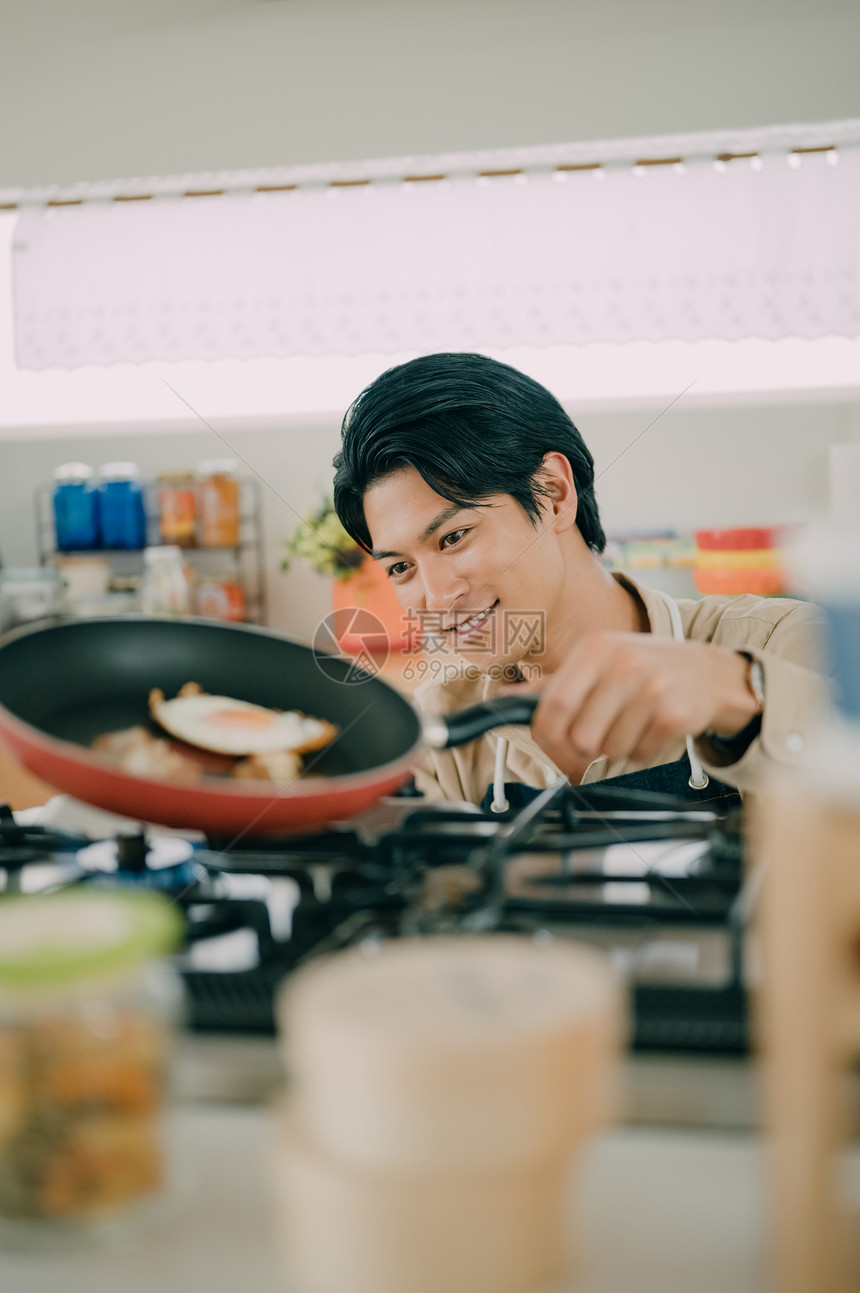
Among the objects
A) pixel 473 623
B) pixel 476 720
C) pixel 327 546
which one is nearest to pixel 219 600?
pixel 327 546

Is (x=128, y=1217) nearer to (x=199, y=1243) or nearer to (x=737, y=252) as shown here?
(x=199, y=1243)

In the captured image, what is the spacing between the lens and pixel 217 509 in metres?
2.39

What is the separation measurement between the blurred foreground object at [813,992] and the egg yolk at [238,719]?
1.62ft

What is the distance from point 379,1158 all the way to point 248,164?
2076mm

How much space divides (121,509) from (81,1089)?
2.23m

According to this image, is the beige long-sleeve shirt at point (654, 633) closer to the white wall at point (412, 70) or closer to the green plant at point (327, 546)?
the green plant at point (327, 546)

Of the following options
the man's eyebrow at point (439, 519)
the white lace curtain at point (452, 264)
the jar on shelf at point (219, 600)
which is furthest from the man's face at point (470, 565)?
the jar on shelf at point (219, 600)

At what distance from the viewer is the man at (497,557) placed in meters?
1.10

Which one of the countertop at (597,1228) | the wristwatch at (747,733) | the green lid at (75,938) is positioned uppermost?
the green lid at (75,938)

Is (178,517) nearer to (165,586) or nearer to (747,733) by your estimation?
(165,586)

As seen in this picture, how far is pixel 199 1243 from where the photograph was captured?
12.8 inches

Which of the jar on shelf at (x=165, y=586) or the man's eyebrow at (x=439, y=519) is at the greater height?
the man's eyebrow at (x=439, y=519)

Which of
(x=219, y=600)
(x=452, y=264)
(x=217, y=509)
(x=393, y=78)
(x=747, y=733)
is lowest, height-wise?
(x=219, y=600)

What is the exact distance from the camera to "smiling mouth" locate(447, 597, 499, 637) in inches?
46.7
